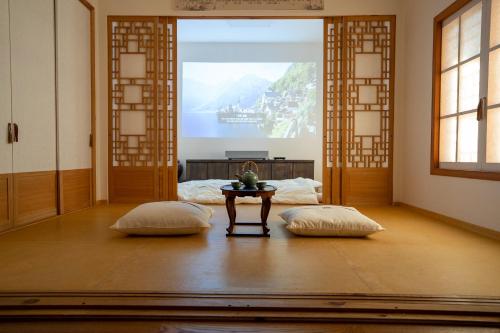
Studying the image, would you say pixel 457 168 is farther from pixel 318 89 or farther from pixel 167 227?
pixel 318 89

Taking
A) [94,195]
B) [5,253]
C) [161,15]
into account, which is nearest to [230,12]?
[161,15]

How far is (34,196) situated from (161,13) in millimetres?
2919

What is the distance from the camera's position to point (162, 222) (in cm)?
298

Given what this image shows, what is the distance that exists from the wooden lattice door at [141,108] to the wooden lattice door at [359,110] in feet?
7.19

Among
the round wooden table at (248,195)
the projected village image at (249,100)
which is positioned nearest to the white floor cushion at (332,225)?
the round wooden table at (248,195)

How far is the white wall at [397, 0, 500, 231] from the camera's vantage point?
328 centimetres

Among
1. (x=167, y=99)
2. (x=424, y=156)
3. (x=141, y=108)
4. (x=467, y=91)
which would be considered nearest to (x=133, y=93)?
(x=141, y=108)

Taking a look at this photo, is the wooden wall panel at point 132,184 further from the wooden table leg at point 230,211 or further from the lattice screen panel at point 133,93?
the wooden table leg at point 230,211

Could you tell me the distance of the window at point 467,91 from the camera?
318 cm

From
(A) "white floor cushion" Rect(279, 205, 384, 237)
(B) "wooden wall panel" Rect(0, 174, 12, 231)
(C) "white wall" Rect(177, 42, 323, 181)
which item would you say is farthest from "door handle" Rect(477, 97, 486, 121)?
(C) "white wall" Rect(177, 42, 323, 181)

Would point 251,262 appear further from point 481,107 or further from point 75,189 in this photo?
point 75,189

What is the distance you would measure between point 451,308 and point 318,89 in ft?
22.8

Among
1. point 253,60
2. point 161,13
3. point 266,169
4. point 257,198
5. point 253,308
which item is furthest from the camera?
point 253,60

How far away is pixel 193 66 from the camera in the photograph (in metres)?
8.08
